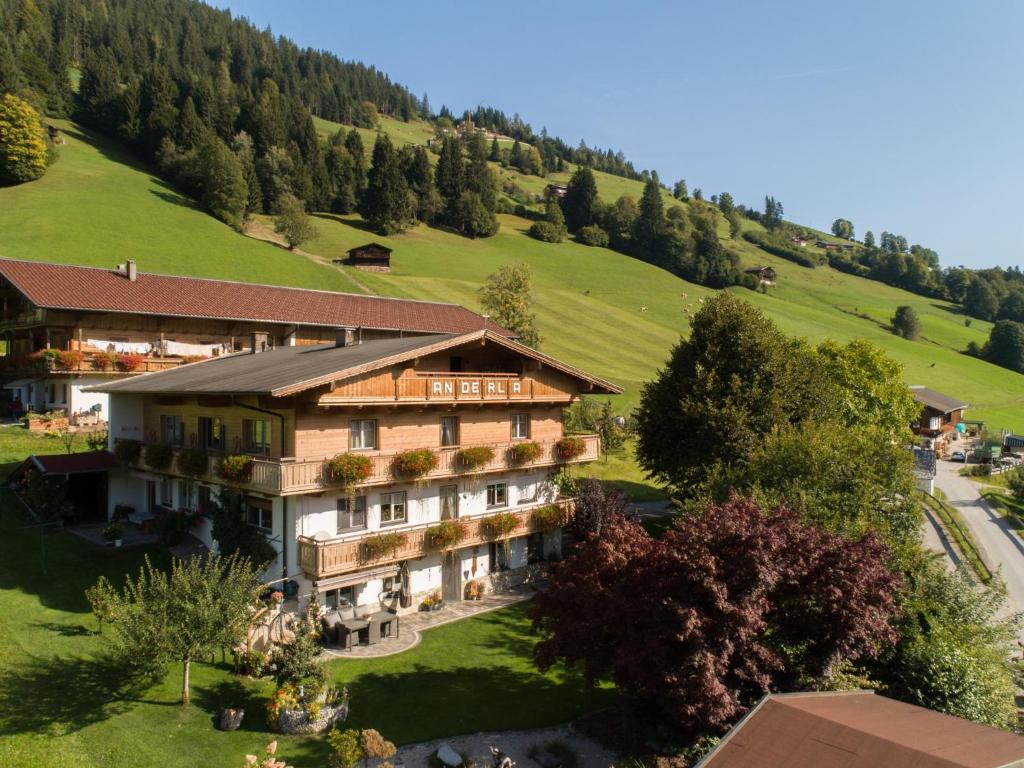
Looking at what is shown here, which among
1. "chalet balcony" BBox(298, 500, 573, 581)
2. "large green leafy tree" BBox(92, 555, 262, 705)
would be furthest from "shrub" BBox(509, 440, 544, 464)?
"large green leafy tree" BBox(92, 555, 262, 705)

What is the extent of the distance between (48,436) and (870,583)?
3837cm

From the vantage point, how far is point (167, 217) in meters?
92.4

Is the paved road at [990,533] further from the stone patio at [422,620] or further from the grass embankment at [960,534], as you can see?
the stone patio at [422,620]

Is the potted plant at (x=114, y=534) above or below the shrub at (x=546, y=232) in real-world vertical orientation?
below

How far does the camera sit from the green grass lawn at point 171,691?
16.2 m

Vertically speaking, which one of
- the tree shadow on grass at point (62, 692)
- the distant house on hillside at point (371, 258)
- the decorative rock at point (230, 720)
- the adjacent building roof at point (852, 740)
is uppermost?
the distant house on hillside at point (371, 258)

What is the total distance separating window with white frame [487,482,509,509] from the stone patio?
364 centimetres

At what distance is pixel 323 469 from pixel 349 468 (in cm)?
82

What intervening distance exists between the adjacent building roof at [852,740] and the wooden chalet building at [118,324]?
30875mm

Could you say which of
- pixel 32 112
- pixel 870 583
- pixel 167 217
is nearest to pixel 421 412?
pixel 870 583

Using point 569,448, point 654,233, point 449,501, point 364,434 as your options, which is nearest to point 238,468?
point 364,434

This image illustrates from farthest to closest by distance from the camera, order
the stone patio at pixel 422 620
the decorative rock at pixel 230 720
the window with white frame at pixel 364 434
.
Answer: the window with white frame at pixel 364 434, the stone patio at pixel 422 620, the decorative rock at pixel 230 720

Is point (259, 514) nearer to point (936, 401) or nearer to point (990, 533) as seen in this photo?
point (990, 533)

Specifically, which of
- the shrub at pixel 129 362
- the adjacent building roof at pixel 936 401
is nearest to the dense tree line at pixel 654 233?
the adjacent building roof at pixel 936 401
